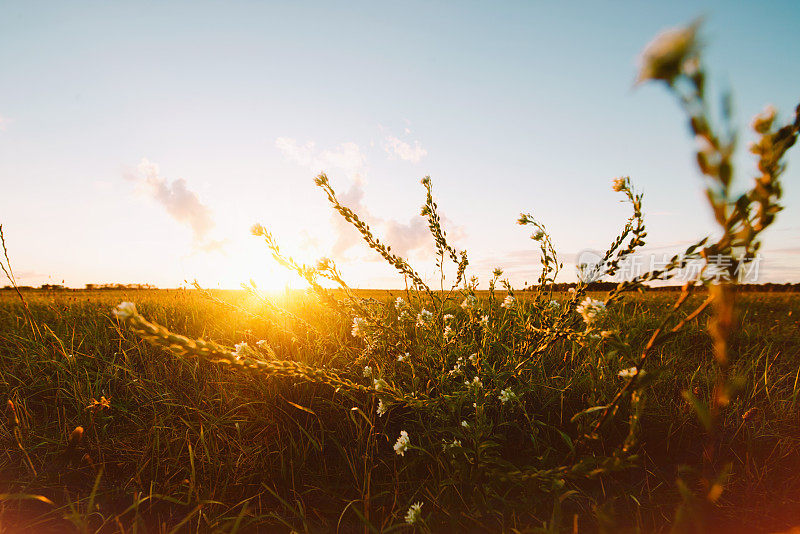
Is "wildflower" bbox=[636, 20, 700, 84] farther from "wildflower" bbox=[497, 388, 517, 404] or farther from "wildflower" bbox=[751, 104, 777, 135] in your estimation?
"wildflower" bbox=[497, 388, 517, 404]

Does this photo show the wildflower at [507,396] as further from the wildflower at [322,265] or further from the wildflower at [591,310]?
the wildflower at [322,265]

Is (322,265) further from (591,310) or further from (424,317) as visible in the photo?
(591,310)

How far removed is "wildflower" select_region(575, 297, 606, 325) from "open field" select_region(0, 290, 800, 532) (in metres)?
0.20

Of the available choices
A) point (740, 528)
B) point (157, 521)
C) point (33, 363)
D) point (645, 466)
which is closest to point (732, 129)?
point (740, 528)

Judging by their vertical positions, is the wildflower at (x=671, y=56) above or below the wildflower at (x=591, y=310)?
above

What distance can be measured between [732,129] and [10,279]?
13.8 feet

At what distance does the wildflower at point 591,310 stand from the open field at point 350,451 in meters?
0.20

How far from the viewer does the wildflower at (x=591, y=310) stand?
1549 mm

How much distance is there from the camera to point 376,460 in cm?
225

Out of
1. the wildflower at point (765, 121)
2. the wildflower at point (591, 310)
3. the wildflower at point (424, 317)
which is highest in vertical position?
the wildflower at point (765, 121)

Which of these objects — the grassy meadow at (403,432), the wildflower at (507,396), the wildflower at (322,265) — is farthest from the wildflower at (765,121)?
the wildflower at (322,265)

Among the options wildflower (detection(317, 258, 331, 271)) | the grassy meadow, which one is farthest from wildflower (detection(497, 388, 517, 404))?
wildflower (detection(317, 258, 331, 271))

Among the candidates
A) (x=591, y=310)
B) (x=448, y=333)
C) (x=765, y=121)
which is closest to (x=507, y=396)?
(x=448, y=333)

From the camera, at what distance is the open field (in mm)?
1867
